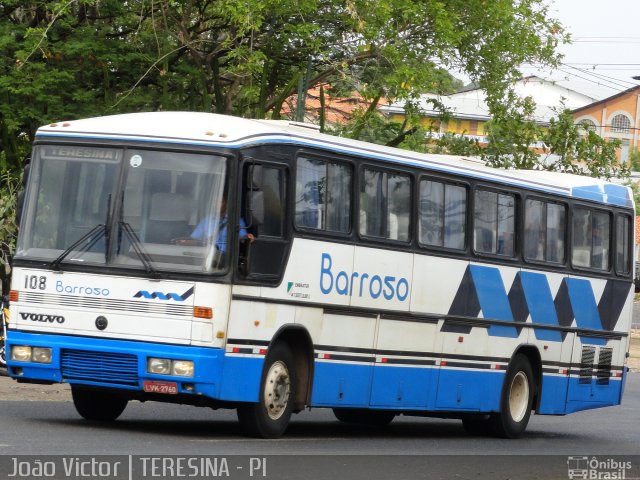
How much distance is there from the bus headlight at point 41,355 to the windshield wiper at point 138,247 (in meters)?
1.21

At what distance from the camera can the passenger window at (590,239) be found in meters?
19.6

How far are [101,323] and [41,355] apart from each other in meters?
0.66

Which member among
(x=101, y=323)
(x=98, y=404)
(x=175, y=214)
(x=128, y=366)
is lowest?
(x=98, y=404)

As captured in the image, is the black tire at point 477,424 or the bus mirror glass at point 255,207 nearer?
the bus mirror glass at point 255,207

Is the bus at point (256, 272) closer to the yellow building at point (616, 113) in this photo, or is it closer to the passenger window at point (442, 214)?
the passenger window at point (442, 214)

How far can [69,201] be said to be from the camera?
1382cm

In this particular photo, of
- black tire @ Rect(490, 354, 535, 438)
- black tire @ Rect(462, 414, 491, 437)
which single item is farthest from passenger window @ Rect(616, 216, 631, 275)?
black tire @ Rect(462, 414, 491, 437)

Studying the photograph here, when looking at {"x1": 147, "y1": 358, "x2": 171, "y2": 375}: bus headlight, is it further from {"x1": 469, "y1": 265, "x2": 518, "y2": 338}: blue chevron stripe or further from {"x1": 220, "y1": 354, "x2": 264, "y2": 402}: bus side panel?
{"x1": 469, "y1": 265, "x2": 518, "y2": 338}: blue chevron stripe

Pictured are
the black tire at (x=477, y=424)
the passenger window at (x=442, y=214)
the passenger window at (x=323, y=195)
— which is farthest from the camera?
the black tire at (x=477, y=424)

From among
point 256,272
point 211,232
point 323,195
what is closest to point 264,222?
point 256,272

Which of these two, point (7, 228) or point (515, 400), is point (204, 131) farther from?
point (7, 228)

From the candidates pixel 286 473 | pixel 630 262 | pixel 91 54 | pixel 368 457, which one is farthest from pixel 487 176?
pixel 91 54

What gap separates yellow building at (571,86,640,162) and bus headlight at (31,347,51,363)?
94.7 m

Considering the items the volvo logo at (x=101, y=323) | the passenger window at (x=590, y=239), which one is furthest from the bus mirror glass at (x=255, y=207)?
the passenger window at (x=590, y=239)
